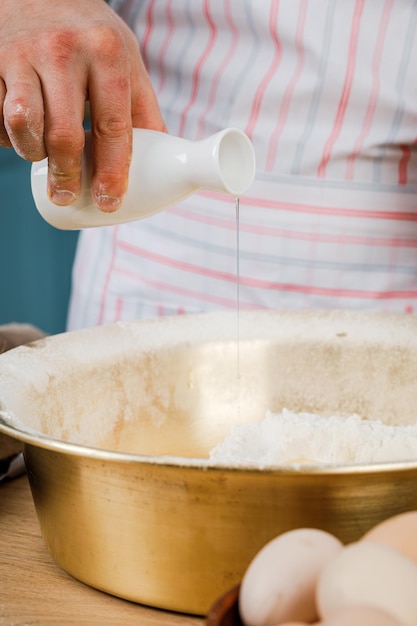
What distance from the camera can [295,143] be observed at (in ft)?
3.35

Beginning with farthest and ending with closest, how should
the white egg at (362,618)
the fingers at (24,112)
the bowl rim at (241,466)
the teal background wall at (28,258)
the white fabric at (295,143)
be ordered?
1. the teal background wall at (28,258)
2. the white fabric at (295,143)
3. the fingers at (24,112)
4. the bowl rim at (241,466)
5. the white egg at (362,618)

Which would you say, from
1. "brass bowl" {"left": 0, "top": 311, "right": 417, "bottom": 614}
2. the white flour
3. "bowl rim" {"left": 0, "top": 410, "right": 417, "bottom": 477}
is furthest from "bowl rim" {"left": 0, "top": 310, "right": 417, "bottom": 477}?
"bowl rim" {"left": 0, "top": 410, "right": 417, "bottom": 477}

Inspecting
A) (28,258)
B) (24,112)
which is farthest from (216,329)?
(28,258)

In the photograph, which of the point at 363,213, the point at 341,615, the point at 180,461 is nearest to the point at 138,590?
the point at 180,461

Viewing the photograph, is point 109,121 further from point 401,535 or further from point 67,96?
point 401,535

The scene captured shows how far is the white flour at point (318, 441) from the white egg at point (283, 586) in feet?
1.12

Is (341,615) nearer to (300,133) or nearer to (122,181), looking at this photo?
(122,181)

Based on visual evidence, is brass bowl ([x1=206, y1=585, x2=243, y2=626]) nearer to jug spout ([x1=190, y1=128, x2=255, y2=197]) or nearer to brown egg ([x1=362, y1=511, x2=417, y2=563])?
brown egg ([x1=362, y1=511, x2=417, y2=563])

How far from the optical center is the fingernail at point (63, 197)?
28.0 inches

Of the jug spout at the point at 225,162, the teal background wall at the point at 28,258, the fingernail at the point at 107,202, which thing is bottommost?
the teal background wall at the point at 28,258

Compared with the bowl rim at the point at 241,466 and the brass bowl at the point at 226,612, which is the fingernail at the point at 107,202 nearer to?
the bowl rim at the point at 241,466

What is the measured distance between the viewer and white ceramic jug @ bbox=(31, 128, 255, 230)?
71 cm

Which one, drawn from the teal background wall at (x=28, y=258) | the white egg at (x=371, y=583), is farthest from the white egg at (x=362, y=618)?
the teal background wall at (x=28, y=258)

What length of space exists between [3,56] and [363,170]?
1.53 feet
